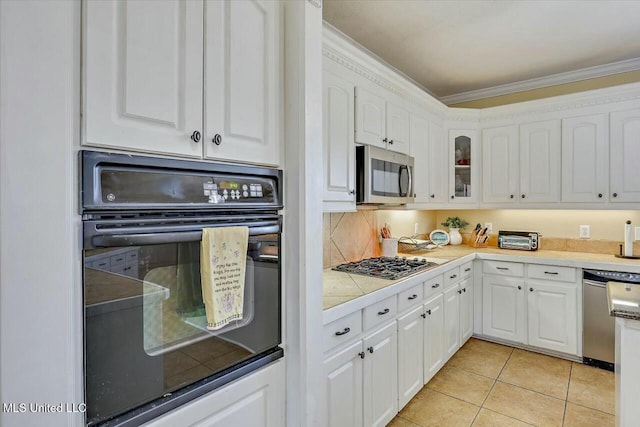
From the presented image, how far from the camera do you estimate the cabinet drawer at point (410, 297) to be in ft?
6.86

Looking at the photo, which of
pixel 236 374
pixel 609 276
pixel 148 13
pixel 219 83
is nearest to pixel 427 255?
pixel 609 276

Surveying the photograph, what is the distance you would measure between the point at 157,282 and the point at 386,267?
175 centimetres

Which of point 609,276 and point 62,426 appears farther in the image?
point 609,276

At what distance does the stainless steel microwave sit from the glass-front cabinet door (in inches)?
39.0

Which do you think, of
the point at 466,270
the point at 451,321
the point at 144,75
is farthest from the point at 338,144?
the point at 466,270

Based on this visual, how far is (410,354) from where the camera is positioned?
7.25 ft

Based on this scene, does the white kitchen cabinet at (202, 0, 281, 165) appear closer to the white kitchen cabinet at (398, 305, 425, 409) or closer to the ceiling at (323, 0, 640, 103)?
the ceiling at (323, 0, 640, 103)

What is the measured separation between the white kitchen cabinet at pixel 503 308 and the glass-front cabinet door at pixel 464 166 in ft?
2.90

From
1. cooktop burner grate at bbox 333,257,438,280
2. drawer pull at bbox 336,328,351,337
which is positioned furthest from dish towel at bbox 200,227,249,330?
cooktop burner grate at bbox 333,257,438,280

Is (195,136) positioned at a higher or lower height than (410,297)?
higher

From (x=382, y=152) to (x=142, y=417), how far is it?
2.01m

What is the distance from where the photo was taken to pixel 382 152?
2.40 metres

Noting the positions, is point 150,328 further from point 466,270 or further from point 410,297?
point 466,270

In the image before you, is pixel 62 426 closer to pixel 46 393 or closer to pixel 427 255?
pixel 46 393
